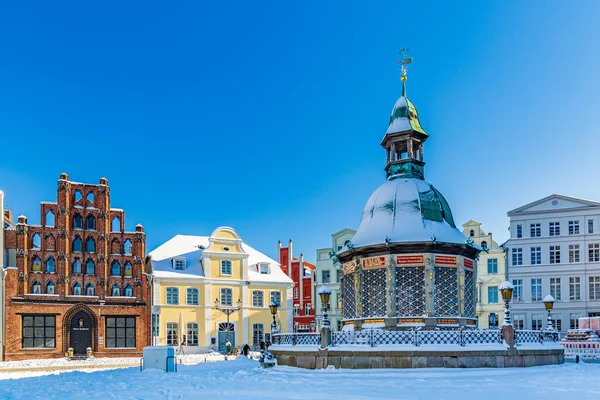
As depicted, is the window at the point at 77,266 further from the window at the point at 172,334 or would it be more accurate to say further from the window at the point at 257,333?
the window at the point at 257,333

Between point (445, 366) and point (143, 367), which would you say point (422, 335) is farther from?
A: point (143, 367)

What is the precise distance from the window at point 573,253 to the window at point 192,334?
101 ft

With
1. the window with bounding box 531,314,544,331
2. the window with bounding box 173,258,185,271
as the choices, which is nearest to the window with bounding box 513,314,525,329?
the window with bounding box 531,314,544,331

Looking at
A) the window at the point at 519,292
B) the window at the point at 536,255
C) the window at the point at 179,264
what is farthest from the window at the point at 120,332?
the window at the point at 536,255

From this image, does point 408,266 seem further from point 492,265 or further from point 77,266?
point 492,265

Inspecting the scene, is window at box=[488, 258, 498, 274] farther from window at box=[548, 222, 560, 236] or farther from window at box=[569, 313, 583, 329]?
window at box=[569, 313, 583, 329]

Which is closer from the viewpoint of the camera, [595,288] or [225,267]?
[595,288]

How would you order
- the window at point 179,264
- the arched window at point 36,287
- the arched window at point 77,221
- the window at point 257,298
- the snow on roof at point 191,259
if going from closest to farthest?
the arched window at point 36,287
the arched window at point 77,221
the snow on roof at point 191,259
the window at point 179,264
the window at point 257,298

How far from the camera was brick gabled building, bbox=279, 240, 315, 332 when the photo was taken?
199 feet

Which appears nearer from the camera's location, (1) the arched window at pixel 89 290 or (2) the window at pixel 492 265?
(1) the arched window at pixel 89 290

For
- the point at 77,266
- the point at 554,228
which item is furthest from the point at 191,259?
the point at 554,228

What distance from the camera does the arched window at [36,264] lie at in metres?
45.2

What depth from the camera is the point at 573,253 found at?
49.9m

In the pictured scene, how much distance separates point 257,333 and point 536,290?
2360cm
